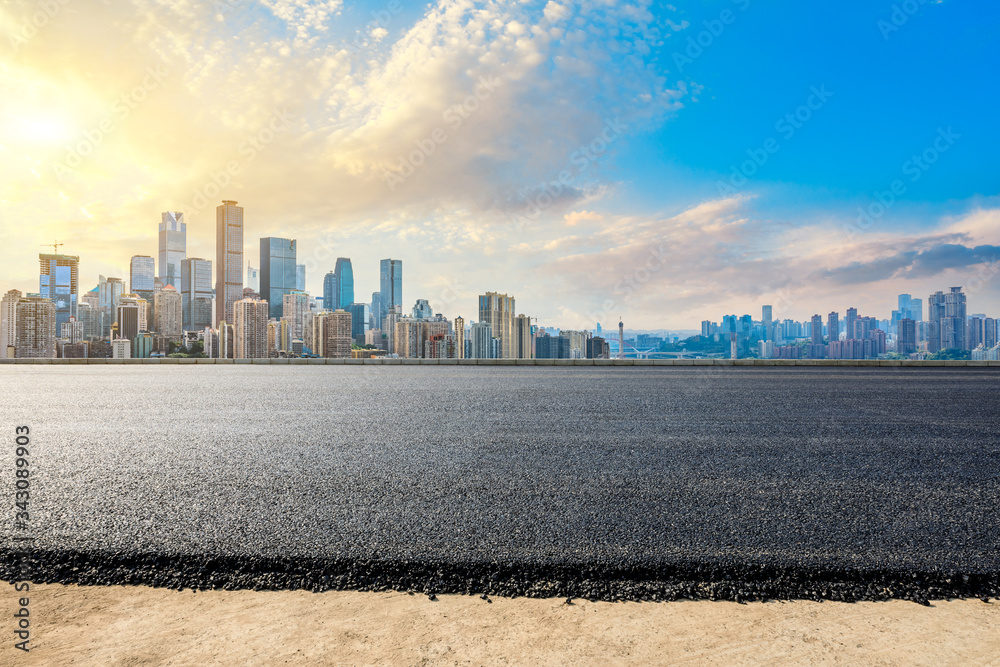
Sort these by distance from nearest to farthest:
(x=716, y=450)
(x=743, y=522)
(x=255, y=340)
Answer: (x=743, y=522)
(x=716, y=450)
(x=255, y=340)

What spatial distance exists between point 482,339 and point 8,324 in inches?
1199

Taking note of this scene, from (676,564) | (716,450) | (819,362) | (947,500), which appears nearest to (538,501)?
(676,564)

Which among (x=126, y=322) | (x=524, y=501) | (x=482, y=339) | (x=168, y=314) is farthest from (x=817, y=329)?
(x=168, y=314)

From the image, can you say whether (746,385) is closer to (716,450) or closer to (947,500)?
(716,450)

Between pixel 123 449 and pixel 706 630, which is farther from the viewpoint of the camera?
pixel 123 449

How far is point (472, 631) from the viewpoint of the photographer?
2.33 metres

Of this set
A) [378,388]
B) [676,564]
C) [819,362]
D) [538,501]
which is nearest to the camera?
[676,564]

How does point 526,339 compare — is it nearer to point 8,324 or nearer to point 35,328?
point 35,328

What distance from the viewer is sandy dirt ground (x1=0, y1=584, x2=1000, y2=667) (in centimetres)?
216

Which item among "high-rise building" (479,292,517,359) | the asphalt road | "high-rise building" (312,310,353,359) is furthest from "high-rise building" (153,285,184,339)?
the asphalt road

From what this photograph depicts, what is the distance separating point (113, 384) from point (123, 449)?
1036 cm

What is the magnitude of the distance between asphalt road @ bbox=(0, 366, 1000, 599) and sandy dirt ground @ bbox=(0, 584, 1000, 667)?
153mm

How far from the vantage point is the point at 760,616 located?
2.45 metres

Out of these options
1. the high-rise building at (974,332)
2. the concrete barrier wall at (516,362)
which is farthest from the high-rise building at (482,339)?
the high-rise building at (974,332)
